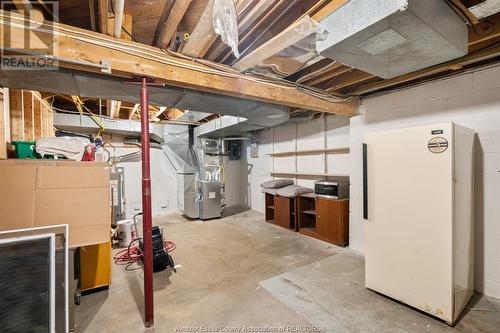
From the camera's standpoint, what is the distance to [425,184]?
6.49 ft

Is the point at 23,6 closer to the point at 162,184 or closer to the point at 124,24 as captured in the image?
the point at 124,24

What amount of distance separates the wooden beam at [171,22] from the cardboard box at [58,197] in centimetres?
119

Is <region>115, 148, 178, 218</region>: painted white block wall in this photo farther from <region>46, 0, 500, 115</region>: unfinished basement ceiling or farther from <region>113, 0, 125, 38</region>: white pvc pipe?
<region>113, 0, 125, 38</region>: white pvc pipe

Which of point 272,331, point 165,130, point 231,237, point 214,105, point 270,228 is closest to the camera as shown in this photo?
point 272,331

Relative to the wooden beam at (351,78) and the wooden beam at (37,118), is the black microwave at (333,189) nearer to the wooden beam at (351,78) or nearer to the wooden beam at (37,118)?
the wooden beam at (351,78)

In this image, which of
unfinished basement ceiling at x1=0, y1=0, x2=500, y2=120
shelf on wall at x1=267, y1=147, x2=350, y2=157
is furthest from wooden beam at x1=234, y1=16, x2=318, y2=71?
shelf on wall at x1=267, y1=147, x2=350, y2=157

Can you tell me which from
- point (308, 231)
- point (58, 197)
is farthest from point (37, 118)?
point (308, 231)

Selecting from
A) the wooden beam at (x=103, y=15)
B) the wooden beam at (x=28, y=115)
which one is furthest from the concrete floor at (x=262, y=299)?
the wooden beam at (x=103, y=15)

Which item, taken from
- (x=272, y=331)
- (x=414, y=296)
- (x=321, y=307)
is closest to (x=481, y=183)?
(x=414, y=296)

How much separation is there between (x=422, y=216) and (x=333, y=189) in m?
1.75

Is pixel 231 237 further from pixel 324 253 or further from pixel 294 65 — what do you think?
pixel 294 65

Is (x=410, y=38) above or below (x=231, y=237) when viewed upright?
above

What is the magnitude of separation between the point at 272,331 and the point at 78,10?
2.87m

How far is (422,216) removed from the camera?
1995 mm
